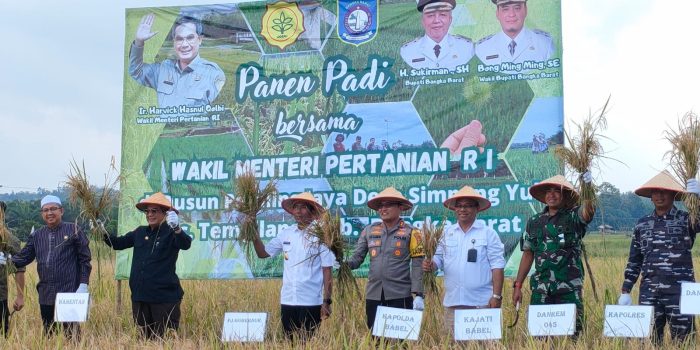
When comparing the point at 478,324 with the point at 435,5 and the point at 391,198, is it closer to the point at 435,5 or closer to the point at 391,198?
the point at 391,198

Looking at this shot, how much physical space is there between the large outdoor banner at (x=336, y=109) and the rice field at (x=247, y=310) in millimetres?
449

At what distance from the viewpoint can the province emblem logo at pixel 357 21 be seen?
823 centimetres

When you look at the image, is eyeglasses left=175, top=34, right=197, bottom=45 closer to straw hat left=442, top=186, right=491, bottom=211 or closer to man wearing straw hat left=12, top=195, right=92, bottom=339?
man wearing straw hat left=12, top=195, right=92, bottom=339

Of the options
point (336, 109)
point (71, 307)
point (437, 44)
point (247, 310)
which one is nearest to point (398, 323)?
point (247, 310)

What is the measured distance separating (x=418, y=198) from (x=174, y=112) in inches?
114

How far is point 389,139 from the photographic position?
26.3 ft

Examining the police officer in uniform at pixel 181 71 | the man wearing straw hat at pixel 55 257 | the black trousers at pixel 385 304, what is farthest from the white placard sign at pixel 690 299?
A: the police officer in uniform at pixel 181 71

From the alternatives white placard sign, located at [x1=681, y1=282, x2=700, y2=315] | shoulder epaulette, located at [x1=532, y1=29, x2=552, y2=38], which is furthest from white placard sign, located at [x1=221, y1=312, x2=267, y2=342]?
shoulder epaulette, located at [x1=532, y1=29, x2=552, y2=38]

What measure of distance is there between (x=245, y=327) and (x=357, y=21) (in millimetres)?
3691

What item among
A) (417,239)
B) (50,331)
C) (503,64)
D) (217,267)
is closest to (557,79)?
(503,64)

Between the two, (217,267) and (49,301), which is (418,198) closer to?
(217,267)

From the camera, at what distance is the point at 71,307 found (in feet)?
21.4

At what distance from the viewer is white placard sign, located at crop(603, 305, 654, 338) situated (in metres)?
5.29

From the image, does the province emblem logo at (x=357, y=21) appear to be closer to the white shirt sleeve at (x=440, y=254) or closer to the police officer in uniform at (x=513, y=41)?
the police officer in uniform at (x=513, y=41)
